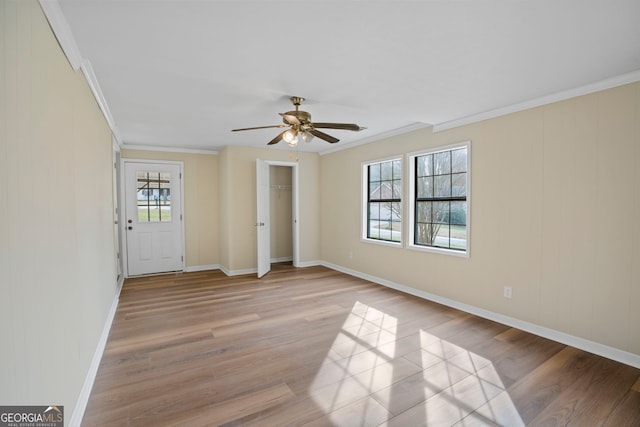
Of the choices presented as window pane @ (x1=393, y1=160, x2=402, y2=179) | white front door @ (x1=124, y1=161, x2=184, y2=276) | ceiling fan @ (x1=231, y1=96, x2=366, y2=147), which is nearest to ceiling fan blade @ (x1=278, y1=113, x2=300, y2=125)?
ceiling fan @ (x1=231, y1=96, x2=366, y2=147)

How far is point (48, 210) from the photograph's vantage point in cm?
159

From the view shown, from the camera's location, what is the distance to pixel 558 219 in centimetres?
302

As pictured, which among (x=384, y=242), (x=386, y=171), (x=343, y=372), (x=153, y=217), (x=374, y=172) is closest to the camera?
(x=343, y=372)

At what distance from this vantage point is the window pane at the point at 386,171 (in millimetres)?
5075

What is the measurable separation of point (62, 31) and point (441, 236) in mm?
4224

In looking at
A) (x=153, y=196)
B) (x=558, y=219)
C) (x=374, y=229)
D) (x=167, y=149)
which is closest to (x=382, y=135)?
(x=374, y=229)

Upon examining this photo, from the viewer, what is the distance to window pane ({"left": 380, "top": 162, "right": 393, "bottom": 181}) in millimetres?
5075

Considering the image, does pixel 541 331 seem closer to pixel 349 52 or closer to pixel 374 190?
pixel 374 190

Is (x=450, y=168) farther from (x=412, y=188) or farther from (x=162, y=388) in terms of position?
(x=162, y=388)

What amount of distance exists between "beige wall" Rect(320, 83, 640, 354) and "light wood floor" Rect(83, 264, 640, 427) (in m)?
0.34

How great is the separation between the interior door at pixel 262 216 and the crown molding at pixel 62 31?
342 cm

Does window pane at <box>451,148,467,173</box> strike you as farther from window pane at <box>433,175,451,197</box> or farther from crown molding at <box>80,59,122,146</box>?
crown molding at <box>80,59,122,146</box>

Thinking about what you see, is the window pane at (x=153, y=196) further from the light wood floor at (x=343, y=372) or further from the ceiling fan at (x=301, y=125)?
the ceiling fan at (x=301, y=125)

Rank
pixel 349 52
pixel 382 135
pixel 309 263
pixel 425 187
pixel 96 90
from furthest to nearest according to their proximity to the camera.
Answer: pixel 309 263 → pixel 382 135 → pixel 425 187 → pixel 96 90 → pixel 349 52
